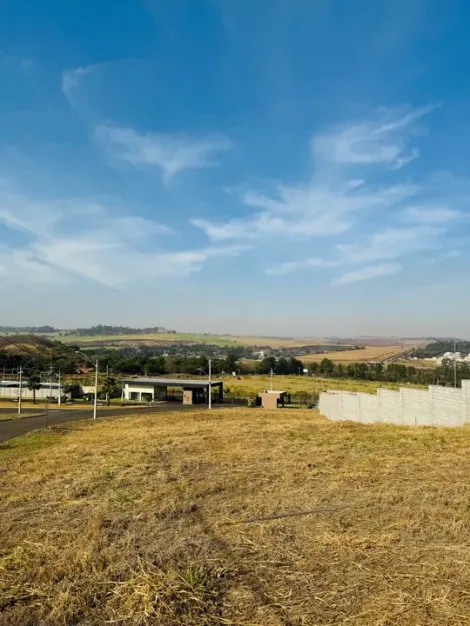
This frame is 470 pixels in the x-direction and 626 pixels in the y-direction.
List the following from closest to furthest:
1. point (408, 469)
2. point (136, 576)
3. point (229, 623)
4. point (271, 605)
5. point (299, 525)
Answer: point (229, 623)
point (271, 605)
point (136, 576)
point (299, 525)
point (408, 469)

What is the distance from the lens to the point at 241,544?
536 centimetres

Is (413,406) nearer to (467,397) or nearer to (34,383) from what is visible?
(467,397)

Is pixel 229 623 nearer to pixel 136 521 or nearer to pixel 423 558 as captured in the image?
pixel 423 558

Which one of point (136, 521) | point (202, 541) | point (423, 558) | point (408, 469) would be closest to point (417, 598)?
point (423, 558)

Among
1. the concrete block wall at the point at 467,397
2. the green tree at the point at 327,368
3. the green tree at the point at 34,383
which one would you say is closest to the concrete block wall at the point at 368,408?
the concrete block wall at the point at 467,397

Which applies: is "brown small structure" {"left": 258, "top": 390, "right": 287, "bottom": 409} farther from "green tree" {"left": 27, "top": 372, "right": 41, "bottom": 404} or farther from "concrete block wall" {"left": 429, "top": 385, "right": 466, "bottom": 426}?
"concrete block wall" {"left": 429, "top": 385, "right": 466, "bottom": 426}

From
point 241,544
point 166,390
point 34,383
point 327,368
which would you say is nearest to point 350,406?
point 241,544

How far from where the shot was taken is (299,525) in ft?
19.8

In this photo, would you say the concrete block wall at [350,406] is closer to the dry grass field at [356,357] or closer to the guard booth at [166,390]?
the guard booth at [166,390]

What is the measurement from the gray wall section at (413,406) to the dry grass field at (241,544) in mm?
9597

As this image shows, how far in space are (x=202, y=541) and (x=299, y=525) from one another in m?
1.46

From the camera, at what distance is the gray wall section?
19.2 meters

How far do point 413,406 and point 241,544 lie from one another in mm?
19170

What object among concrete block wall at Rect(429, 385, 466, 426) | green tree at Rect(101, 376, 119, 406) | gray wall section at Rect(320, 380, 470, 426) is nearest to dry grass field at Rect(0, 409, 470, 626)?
concrete block wall at Rect(429, 385, 466, 426)
